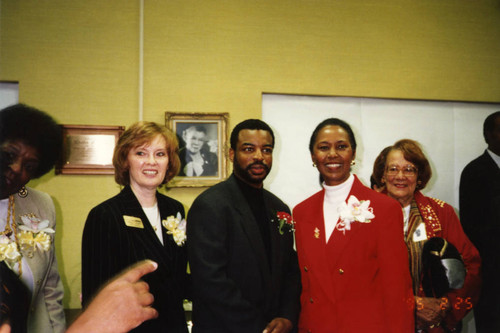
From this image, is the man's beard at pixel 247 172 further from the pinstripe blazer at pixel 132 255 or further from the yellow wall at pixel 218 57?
the yellow wall at pixel 218 57

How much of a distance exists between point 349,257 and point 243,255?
47 cm

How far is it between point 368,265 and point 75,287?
2.43m

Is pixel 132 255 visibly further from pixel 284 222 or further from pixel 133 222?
pixel 284 222

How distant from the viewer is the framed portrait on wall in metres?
2.98

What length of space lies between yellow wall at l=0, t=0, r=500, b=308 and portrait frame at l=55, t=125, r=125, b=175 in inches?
2.6

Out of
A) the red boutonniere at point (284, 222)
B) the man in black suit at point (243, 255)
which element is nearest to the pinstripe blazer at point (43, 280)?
the man in black suit at point (243, 255)

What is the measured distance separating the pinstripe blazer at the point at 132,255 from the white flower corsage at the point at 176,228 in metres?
0.02

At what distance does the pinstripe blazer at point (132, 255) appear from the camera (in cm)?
139

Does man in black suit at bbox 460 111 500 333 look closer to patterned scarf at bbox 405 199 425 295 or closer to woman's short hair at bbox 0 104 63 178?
patterned scarf at bbox 405 199 425 295

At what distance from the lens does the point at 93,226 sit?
1.43 meters

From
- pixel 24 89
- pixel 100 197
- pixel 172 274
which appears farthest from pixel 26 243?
pixel 24 89

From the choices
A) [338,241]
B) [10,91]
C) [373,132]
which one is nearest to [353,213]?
[338,241]

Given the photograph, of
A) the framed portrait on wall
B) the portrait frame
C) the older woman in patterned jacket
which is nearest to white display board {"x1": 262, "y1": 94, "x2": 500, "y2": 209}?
the framed portrait on wall

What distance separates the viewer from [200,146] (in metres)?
3.00
